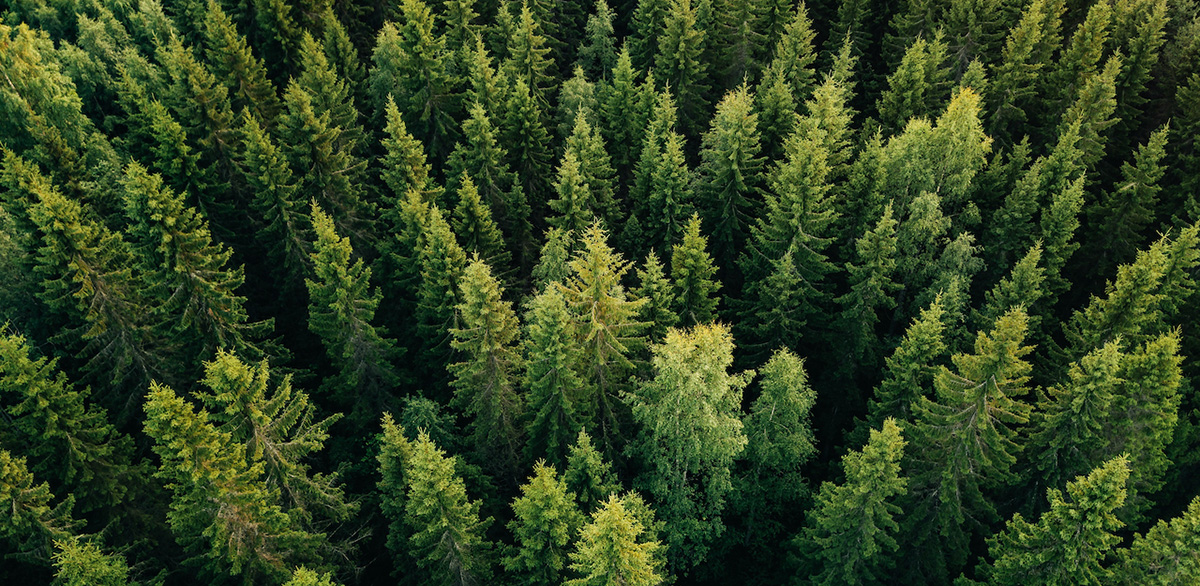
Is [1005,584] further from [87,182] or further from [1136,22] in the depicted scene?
[87,182]

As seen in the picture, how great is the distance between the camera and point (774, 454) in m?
30.8

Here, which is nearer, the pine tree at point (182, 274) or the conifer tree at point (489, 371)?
the conifer tree at point (489, 371)

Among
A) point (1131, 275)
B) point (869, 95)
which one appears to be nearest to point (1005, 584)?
point (1131, 275)

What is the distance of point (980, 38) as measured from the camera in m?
44.4

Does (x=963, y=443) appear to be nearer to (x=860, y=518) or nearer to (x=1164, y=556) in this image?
(x=860, y=518)

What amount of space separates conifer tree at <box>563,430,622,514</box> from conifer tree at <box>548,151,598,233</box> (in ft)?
39.2

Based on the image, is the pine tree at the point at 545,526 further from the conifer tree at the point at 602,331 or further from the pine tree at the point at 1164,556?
the pine tree at the point at 1164,556

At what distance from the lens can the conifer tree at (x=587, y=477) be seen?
2691cm

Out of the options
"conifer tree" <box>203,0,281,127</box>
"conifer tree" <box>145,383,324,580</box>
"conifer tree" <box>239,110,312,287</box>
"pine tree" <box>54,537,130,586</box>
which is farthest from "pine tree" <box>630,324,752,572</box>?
"conifer tree" <box>203,0,281,127</box>

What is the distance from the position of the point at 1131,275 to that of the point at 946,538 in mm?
13040

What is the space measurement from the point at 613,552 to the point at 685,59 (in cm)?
2956

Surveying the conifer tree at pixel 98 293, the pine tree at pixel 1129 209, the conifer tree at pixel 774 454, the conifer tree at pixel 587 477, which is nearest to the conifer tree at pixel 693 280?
the conifer tree at pixel 774 454

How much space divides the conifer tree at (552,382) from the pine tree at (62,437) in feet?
53.2

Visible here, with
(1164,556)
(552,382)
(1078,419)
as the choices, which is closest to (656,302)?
(552,382)
